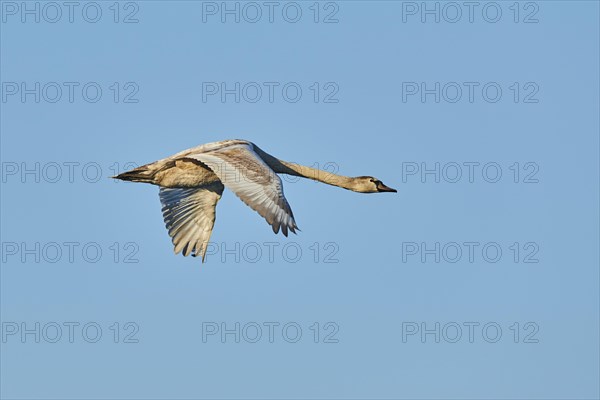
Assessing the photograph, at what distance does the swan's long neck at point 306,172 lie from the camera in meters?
35.6

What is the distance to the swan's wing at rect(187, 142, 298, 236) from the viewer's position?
28641mm

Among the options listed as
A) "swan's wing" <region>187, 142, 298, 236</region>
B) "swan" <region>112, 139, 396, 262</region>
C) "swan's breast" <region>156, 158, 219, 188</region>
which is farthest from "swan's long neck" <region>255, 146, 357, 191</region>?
"swan's wing" <region>187, 142, 298, 236</region>

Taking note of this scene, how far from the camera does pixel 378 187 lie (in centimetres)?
3750

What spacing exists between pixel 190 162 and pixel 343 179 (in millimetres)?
4839

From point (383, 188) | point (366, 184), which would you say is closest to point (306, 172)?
point (366, 184)

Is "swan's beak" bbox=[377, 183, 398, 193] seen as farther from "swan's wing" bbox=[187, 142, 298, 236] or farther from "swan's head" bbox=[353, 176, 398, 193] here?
"swan's wing" bbox=[187, 142, 298, 236]

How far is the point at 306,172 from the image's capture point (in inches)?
1437

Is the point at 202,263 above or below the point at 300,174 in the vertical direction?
below

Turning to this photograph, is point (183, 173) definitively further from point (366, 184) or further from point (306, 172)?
point (366, 184)

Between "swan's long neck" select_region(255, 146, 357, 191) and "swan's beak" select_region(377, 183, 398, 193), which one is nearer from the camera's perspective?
"swan's long neck" select_region(255, 146, 357, 191)

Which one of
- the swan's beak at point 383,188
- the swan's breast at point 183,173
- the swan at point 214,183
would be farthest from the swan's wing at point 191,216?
the swan's beak at point 383,188

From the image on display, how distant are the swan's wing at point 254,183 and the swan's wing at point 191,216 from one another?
12.4 feet

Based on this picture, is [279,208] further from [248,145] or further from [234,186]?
[248,145]

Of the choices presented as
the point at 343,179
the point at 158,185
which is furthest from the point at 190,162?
the point at 343,179
